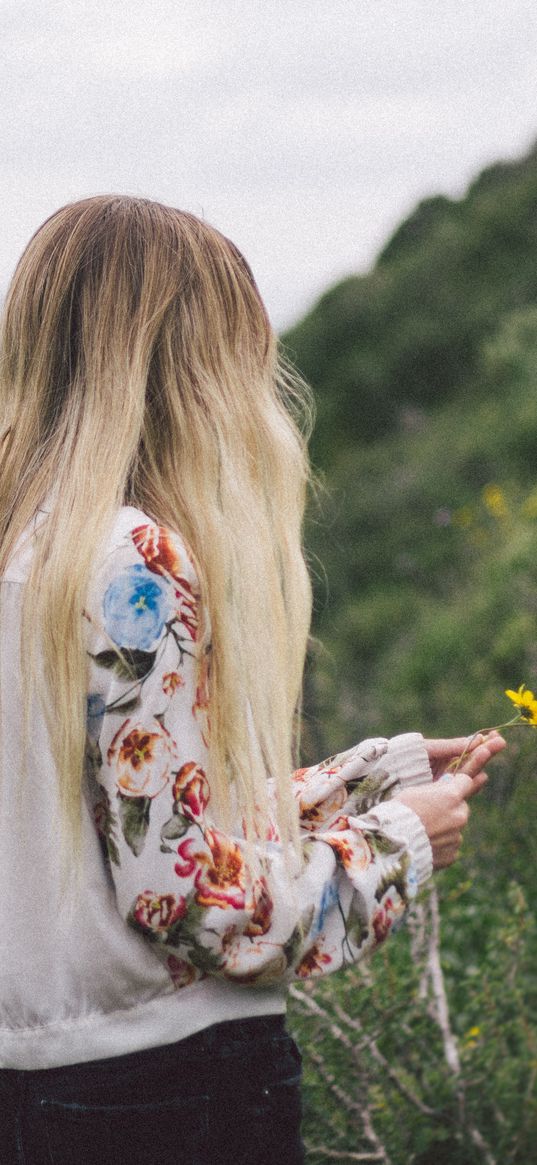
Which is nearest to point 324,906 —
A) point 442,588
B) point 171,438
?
point 171,438

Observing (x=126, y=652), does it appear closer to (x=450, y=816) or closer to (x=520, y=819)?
(x=450, y=816)

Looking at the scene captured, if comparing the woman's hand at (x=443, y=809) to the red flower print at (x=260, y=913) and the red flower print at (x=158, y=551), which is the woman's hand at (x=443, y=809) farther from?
the red flower print at (x=158, y=551)

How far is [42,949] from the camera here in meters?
1.29

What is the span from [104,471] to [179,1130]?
71 centimetres

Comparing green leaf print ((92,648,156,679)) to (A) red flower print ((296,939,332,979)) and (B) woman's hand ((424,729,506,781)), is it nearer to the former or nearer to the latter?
(A) red flower print ((296,939,332,979))

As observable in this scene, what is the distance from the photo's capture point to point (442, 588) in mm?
10531

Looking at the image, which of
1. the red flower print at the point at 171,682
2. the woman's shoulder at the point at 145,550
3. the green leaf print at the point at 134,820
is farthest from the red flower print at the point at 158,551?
the green leaf print at the point at 134,820

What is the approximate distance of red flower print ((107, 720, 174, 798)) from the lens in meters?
1.23

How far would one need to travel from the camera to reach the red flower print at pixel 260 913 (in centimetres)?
128

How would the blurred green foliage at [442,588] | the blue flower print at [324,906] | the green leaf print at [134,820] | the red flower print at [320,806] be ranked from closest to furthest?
the green leaf print at [134,820] → the blue flower print at [324,906] → the red flower print at [320,806] → the blurred green foliage at [442,588]

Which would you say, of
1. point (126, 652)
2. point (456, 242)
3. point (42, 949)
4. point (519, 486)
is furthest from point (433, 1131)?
point (456, 242)

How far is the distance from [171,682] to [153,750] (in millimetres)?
71

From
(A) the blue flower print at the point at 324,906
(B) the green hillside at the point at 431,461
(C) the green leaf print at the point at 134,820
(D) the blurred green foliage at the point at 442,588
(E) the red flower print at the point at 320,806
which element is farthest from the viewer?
(B) the green hillside at the point at 431,461

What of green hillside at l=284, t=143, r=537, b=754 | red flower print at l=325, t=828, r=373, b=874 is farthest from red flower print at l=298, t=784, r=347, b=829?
green hillside at l=284, t=143, r=537, b=754
